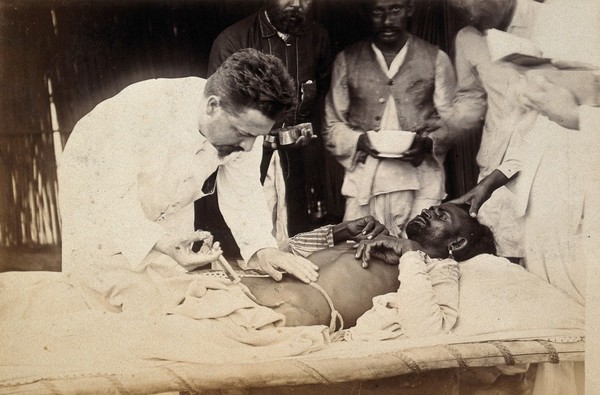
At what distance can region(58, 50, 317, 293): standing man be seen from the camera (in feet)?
16.4

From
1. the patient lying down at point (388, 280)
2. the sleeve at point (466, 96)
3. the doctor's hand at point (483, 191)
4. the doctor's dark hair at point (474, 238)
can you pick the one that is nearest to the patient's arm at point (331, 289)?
the patient lying down at point (388, 280)

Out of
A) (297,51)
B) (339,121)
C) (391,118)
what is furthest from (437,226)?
(297,51)

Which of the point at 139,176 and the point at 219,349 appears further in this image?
the point at 139,176

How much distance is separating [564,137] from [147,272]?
2430 millimetres

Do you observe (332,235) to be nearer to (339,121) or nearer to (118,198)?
(339,121)

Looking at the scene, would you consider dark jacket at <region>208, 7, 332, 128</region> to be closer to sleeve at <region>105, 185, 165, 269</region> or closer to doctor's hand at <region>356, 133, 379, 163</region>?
doctor's hand at <region>356, 133, 379, 163</region>

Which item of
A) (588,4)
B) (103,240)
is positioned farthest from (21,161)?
(588,4)

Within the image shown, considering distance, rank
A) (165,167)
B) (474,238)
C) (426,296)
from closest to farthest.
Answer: (426,296) < (165,167) < (474,238)

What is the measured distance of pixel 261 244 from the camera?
5.12 metres

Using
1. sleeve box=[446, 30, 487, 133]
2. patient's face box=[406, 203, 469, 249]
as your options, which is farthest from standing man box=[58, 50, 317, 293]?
sleeve box=[446, 30, 487, 133]

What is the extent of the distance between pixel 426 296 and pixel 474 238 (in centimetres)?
47

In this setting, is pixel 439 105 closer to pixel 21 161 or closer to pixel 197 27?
pixel 197 27

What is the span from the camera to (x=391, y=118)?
519 centimetres

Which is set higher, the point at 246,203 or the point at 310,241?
the point at 246,203
